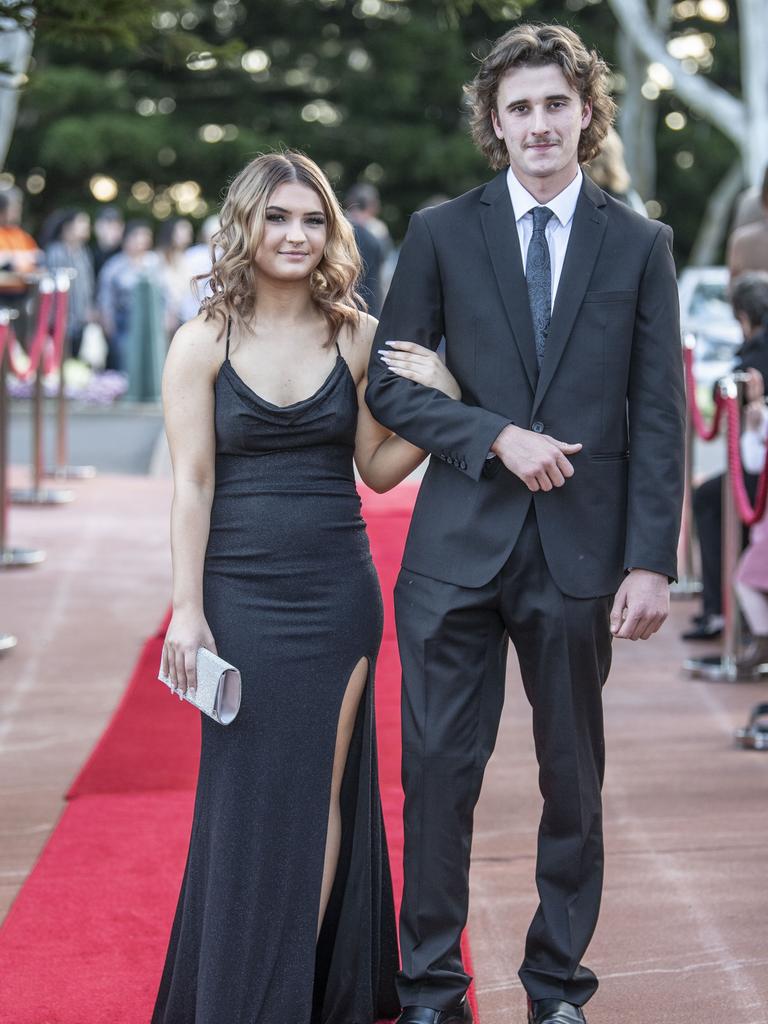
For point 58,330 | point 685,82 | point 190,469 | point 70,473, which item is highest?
point 685,82

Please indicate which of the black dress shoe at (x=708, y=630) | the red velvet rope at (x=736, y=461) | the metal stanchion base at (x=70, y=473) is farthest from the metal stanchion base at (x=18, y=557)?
the red velvet rope at (x=736, y=461)

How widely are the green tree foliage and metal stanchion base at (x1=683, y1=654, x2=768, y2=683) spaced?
68.8 ft

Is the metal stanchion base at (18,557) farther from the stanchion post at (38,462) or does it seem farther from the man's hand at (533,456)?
the man's hand at (533,456)

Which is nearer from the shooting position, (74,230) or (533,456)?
(533,456)

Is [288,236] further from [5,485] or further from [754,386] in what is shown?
[5,485]

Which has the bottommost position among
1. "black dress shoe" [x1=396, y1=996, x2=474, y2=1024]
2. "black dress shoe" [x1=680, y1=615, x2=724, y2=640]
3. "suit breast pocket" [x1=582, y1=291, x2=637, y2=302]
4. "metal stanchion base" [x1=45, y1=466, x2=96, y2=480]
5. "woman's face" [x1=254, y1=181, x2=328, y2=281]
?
"metal stanchion base" [x1=45, y1=466, x2=96, y2=480]

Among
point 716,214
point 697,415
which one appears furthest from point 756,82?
point 697,415

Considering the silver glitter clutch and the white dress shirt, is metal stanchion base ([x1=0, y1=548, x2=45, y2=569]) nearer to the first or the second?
the silver glitter clutch

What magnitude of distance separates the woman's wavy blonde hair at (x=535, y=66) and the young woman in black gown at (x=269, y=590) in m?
0.40

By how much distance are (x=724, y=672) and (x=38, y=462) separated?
565 centimetres

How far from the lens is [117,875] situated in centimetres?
448

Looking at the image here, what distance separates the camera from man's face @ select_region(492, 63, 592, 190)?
326 centimetres

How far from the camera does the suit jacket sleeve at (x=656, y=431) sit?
10.7 feet

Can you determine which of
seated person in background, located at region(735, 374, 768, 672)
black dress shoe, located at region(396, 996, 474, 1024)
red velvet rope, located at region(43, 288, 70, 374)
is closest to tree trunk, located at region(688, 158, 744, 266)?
red velvet rope, located at region(43, 288, 70, 374)
